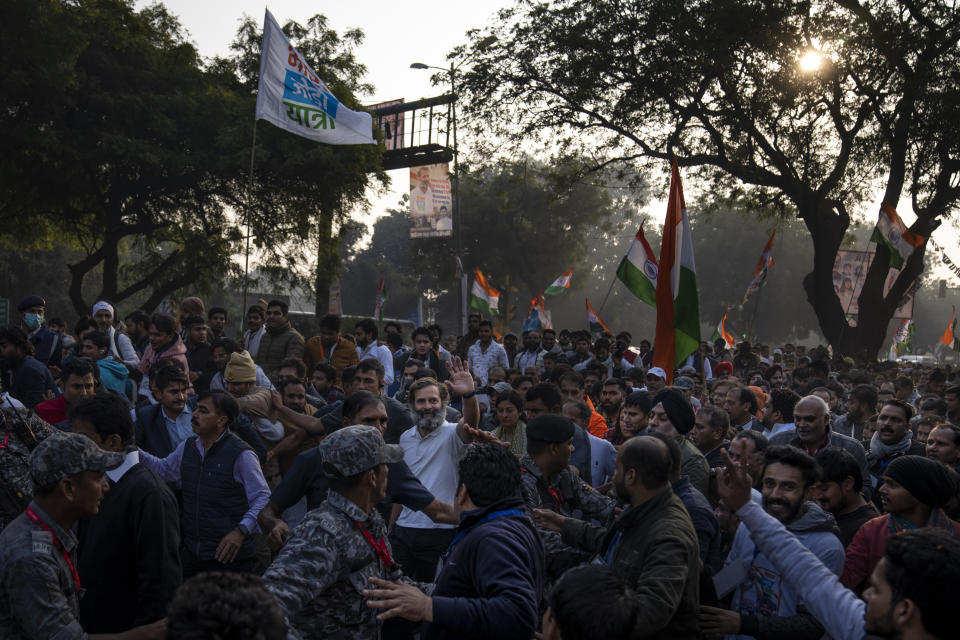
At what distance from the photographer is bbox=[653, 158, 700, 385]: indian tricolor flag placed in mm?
7117

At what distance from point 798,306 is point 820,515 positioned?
55.0m

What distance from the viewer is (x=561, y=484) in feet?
14.2

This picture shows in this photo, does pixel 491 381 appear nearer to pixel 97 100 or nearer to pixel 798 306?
pixel 97 100

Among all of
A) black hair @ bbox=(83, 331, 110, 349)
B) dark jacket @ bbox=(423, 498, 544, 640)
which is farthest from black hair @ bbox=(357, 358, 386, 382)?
dark jacket @ bbox=(423, 498, 544, 640)

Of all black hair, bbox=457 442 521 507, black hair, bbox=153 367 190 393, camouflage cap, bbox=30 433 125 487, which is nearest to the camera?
camouflage cap, bbox=30 433 125 487

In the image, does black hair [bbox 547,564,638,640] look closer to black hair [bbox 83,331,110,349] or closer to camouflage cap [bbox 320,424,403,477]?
camouflage cap [bbox 320,424,403,477]

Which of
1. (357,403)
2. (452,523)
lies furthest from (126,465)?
(452,523)

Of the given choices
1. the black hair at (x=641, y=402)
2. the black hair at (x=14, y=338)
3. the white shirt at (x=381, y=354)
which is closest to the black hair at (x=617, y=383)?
the black hair at (x=641, y=402)

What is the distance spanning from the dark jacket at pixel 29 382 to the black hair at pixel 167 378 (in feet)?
5.51

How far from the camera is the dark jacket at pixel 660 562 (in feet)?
8.95

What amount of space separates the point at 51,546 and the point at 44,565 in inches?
3.2

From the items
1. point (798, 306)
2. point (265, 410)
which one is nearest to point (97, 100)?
point (265, 410)

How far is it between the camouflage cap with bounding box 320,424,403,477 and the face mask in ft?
24.2

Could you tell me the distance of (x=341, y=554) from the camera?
292cm
